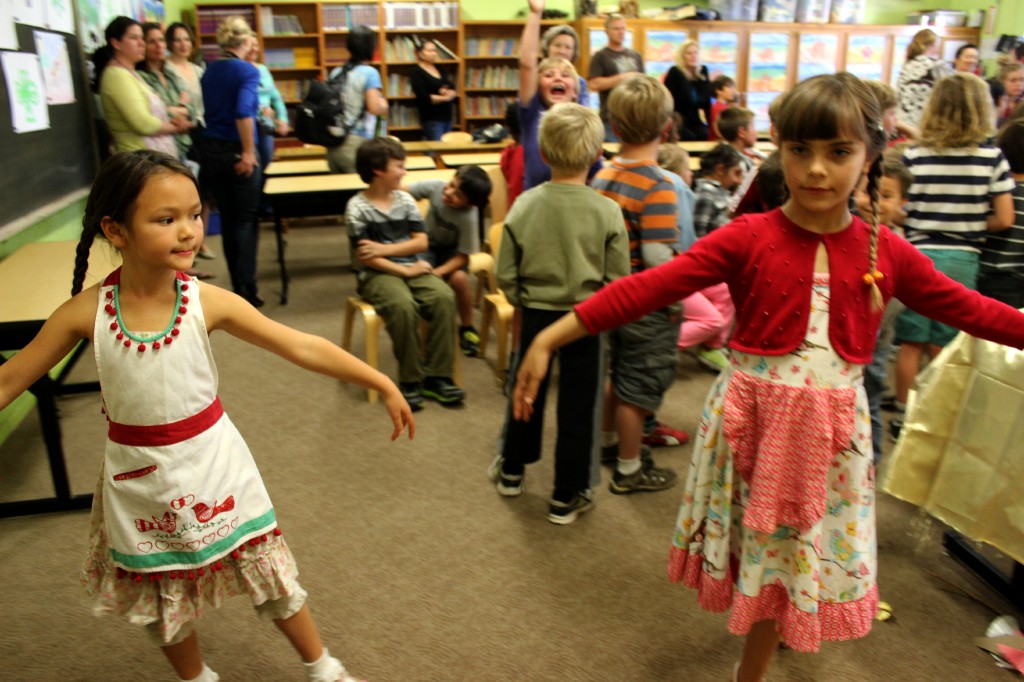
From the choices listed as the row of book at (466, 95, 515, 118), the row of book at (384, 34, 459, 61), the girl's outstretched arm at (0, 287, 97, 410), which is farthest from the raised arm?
the row of book at (466, 95, 515, 118)

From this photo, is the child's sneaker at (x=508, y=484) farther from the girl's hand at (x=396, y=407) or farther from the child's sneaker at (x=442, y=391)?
the girl's hand at (x=396, y=407)

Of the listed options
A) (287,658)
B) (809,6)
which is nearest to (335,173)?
(287,658)

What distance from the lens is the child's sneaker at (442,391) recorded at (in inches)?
130

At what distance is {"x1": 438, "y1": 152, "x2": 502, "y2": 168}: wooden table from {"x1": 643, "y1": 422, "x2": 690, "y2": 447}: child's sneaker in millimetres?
2520

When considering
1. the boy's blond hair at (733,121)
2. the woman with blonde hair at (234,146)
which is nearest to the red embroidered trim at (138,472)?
the woman with blonde hair at (234,146)

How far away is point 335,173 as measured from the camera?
5.20 m

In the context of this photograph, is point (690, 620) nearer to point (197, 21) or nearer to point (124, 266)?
point (124, 266)

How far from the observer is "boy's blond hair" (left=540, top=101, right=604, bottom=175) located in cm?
222

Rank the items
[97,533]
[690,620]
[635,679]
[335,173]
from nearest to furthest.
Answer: [97,533] < [635,679] < [690,620] < [335,173]

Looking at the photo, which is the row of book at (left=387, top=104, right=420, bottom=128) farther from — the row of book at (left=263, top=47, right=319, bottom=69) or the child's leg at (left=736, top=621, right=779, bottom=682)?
the child's leg at (left=736, top=621, right=779, bottom=682)

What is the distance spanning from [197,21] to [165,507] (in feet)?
24.7

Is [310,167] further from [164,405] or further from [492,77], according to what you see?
[164,405]

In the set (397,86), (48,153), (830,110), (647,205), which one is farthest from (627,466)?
(397,86)

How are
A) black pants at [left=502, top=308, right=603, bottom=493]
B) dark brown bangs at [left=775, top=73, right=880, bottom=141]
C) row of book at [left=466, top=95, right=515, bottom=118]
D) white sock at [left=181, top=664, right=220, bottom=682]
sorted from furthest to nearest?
1. row of book at [left=466, top=95, right=515, bottom=118]
2. black pants at [left=502, top=308, right=603, bottom=493]
3. white sock at [left=181, top=664, right=220, bottom=682]
4. dark brown bangs at [left=775, top=73, right=880, bottom=141]
